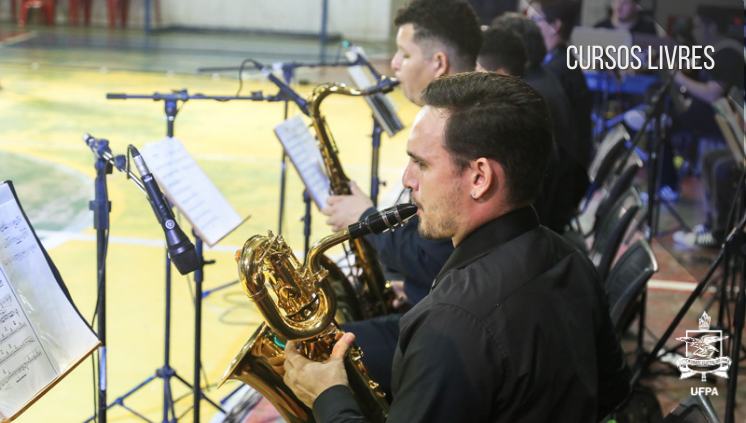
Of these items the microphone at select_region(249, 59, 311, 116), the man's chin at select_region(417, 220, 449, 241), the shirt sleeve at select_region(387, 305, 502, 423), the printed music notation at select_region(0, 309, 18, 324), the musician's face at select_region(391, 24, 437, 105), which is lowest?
the printed music notation at select_region(0, 309, 18, 324)

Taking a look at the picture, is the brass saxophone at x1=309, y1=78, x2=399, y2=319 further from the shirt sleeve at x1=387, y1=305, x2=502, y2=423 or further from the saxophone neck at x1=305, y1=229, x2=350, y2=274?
the shirt sleeve at x1=387, y1=305, x2=502, y2=423

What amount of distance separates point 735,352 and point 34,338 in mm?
2387

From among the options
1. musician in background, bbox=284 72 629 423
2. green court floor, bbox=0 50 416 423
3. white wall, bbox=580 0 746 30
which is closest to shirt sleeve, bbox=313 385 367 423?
musician in background, bbox=284 72 629 423

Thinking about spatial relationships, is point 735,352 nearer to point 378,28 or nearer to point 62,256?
point 62,256

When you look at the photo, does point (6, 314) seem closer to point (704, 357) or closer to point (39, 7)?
point (704, 357)

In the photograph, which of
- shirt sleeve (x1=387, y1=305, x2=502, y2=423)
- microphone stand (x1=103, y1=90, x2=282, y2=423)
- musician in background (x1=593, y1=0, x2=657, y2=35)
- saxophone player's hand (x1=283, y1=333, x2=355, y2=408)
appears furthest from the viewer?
musician in background (x1=593, y1=0, x2=657, y2=35)

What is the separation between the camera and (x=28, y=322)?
187 centimetres

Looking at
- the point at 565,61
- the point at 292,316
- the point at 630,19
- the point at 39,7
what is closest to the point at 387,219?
the point at 292,316

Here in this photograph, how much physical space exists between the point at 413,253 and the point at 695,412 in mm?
1157

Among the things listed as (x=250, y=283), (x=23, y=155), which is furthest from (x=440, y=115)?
(x=23, y=155)

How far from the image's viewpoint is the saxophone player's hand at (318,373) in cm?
187

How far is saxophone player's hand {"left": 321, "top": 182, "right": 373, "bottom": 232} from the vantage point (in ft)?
9.66

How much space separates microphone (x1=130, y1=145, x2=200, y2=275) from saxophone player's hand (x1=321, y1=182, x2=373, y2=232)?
1.06 metres

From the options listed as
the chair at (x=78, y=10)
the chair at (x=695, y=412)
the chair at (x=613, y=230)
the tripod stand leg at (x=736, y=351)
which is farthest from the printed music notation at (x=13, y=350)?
the chair at (x=78, y=10)
